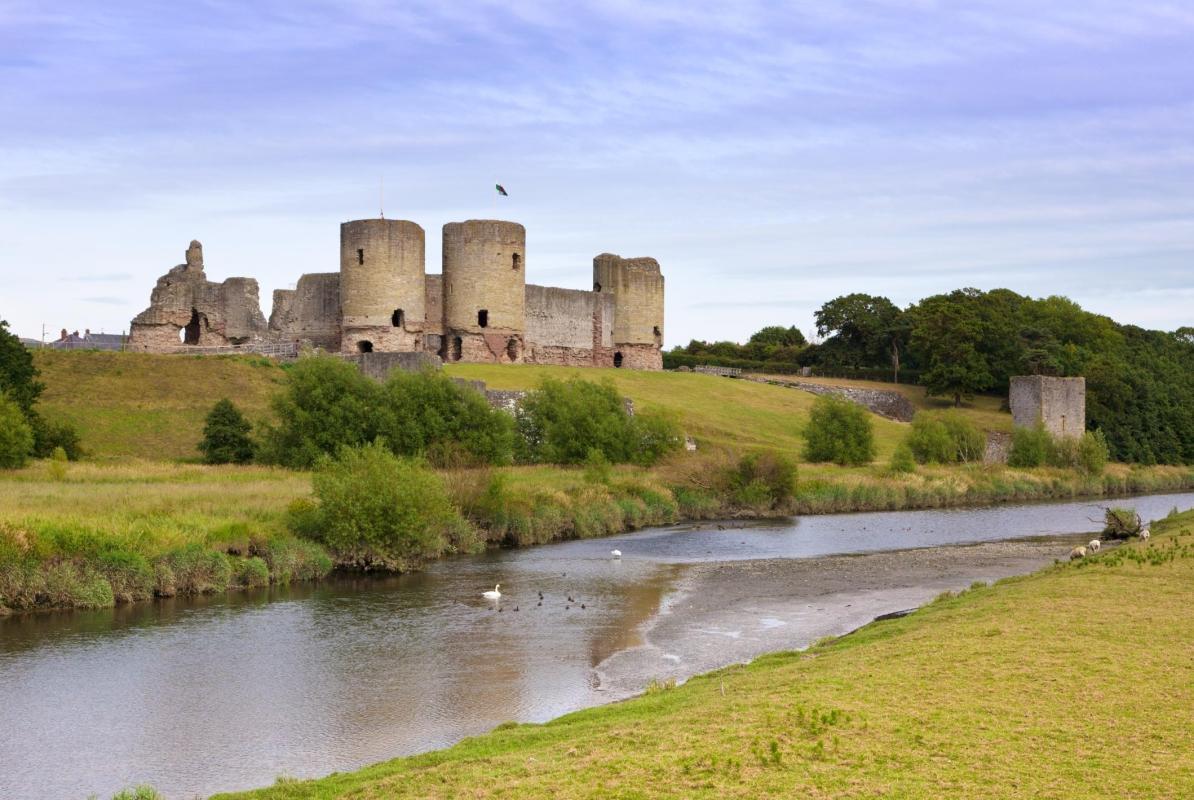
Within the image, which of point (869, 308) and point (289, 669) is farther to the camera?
point (869, 308)

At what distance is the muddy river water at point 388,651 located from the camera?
38.2ft

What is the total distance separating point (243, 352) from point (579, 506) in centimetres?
2253

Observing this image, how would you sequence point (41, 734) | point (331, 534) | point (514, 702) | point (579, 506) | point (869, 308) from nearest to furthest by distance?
point (41, 734), point (514, 702), point (331, 534), point (579, 506), point (869, 308)

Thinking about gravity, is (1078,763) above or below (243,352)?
below

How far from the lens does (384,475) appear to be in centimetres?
2331

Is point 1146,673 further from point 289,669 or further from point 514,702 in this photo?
point 289,669

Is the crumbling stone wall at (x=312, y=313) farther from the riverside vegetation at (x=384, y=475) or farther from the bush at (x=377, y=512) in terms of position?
the bush at (x=377, y=512)

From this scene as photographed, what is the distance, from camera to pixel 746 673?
12609 millimetres

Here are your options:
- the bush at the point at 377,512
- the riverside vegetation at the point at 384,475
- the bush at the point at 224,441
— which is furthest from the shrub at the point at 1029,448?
the bush at the point at 377,512

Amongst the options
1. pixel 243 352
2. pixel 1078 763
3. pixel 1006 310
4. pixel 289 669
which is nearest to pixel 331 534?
pixel 289 669

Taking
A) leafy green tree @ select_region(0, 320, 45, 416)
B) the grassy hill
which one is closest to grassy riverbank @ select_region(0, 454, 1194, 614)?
leafy green tree @ select_region(0, 320, 45, 416)

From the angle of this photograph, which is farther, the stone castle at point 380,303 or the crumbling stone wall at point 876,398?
the crumbling stone wall at point 876,398

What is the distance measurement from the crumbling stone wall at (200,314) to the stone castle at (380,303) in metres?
0.04

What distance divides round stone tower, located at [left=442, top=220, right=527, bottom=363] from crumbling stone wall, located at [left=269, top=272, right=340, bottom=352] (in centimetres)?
443
